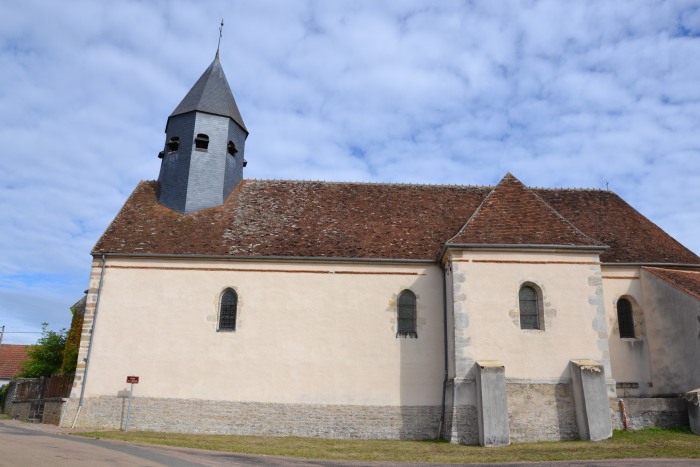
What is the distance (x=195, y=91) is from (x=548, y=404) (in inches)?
669

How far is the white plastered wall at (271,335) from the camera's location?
15.9 meters

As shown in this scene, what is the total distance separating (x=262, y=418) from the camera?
15.6 metres

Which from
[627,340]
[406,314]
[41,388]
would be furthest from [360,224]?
[41,388]

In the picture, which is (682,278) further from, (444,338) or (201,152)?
(201,152)

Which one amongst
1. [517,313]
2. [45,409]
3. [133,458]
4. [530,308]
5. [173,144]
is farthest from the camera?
[173,144]

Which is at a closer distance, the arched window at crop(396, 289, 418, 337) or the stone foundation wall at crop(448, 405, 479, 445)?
the stone foundation wall at crop(448, 405, 479, 445)

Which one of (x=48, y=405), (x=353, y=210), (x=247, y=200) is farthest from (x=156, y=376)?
(x=353, y=210)

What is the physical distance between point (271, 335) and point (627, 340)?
10957 millimetres

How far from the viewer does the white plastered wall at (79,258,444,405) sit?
52.2 ft

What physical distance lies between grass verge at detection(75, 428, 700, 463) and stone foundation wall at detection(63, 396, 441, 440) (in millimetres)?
920

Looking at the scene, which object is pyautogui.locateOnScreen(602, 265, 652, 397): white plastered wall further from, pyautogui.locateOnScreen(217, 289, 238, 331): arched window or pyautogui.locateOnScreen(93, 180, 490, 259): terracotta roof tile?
pyautogui.locateOnScreen(217, 289, 238, 331): arched window

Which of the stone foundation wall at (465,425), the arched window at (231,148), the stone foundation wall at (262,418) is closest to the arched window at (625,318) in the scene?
the stone foundation wall at (465,425)

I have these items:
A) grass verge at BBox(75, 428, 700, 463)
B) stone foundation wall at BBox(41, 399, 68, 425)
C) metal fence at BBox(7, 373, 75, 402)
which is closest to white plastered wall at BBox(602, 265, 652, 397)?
grass verge at BBox(75, 428, 700, 463)

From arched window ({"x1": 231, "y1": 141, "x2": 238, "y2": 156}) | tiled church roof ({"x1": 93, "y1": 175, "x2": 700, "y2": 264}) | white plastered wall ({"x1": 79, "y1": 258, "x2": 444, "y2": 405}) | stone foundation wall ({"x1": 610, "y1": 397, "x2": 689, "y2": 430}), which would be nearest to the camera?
stone foundation wall ({"x1": 610, "y1": 397, "x2": 689, "y2": 430})
